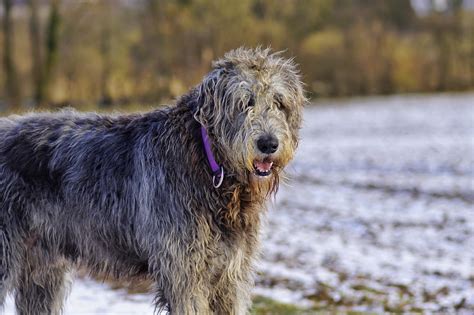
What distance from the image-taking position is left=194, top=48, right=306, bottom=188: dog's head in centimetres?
492

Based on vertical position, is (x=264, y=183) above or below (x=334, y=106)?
above

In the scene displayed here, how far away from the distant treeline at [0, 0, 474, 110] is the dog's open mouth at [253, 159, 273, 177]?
26.0 metres

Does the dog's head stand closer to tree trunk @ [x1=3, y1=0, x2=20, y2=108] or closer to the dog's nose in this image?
the dog's nose

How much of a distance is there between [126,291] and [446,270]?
427cm

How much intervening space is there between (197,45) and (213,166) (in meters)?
35.5

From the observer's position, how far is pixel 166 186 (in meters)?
5.36

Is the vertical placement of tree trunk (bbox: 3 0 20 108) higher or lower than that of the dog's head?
lower

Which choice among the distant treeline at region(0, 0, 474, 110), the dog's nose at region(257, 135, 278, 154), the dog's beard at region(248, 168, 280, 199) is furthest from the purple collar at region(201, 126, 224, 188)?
the distant treeline at region(0, 0, 474, 110)

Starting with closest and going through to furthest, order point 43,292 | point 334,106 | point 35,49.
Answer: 1. point 43,292
2. point 35,49
3. point 334,106

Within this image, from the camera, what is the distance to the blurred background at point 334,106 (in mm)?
9758

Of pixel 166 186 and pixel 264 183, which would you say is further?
pixel 166 186

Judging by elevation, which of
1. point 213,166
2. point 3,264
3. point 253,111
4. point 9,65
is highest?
point 253,111

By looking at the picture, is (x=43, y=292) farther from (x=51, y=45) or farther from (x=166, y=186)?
(x=51, y=45)

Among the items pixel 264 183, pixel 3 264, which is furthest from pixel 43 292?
pixel 264 183
